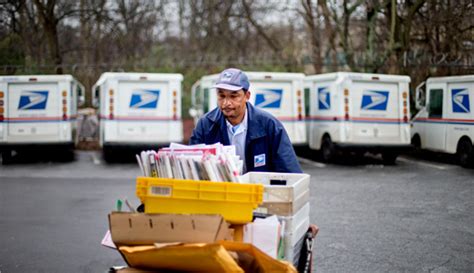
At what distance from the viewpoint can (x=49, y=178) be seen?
15.3m

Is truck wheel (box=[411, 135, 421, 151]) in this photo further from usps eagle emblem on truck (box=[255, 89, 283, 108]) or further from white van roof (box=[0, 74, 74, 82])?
white van roof (box=[0, 74, 74, 82])

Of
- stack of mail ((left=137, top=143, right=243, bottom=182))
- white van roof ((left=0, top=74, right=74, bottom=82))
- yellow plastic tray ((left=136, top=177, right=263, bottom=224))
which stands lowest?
yellow plastic tray ((left=136, top=177, right=263, bottom=224))

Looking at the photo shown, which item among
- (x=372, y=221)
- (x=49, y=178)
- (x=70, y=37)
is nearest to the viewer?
(x=372, y=221)

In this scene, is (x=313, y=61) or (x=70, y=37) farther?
(x=70, y=37)

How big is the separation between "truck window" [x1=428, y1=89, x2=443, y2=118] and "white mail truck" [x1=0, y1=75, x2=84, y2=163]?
971cm

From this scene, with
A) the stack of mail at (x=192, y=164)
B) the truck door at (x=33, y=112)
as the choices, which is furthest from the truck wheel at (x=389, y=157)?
the stack of mail at (x=192, y=164)

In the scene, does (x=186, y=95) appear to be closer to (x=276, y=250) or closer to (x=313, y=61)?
(x=313, y=61)

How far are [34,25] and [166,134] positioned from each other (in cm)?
1558

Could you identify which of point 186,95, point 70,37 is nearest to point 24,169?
point 186,95

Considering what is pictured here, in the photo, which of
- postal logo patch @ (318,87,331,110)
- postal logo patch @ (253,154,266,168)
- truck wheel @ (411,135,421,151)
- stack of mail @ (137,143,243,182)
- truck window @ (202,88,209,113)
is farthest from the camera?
truck window @ (202,88,209,113)

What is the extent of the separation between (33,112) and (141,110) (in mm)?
2966

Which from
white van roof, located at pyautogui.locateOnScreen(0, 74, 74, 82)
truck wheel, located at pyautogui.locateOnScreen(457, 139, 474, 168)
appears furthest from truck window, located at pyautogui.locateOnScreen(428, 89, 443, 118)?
white van roof, located at pyautogui.locateOnScreen(0, 74, 74, 82)

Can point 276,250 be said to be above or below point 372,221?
above

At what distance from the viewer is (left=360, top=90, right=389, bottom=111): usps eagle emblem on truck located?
18531mm
